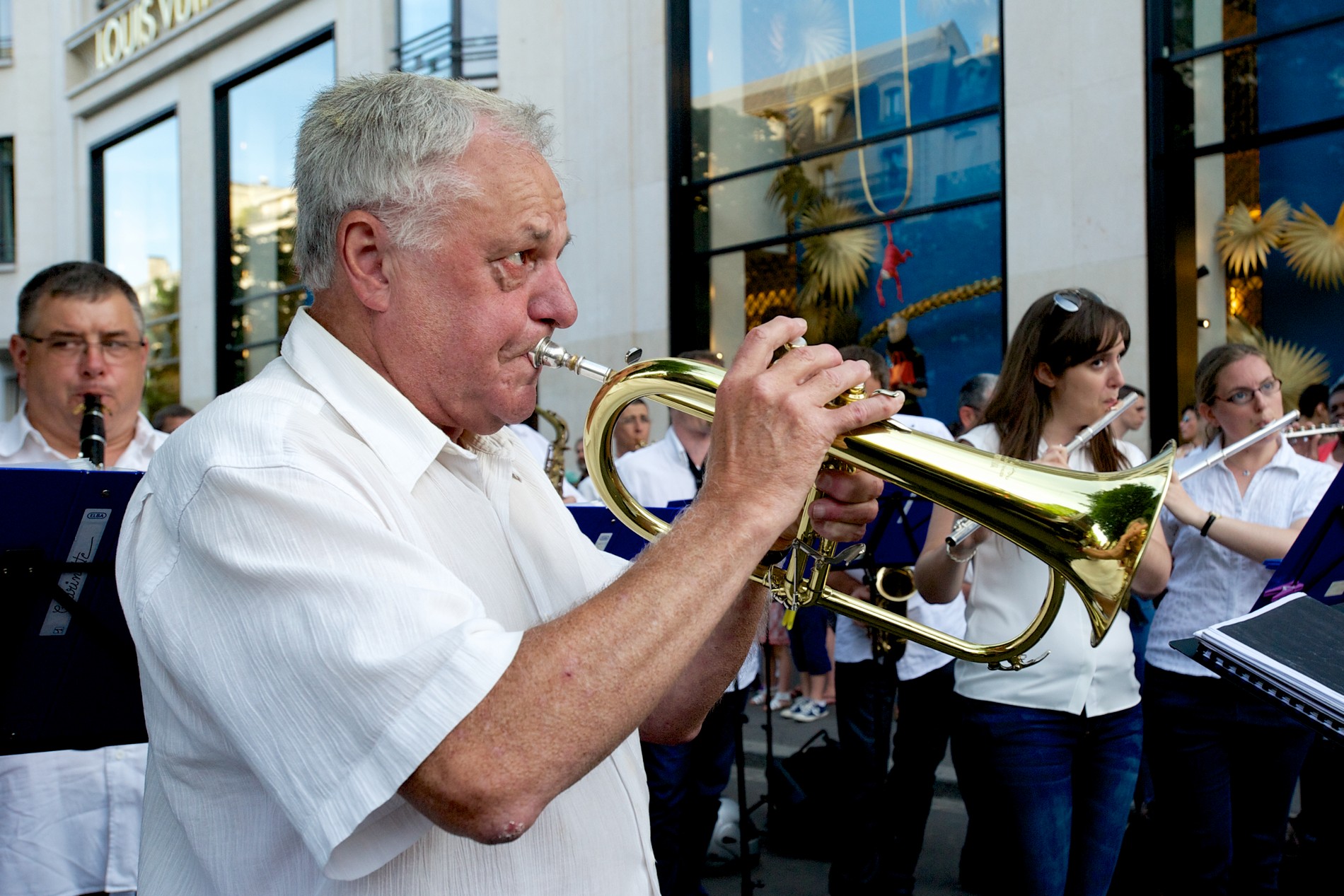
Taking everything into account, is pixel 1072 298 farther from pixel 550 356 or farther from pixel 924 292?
pixel 924 292

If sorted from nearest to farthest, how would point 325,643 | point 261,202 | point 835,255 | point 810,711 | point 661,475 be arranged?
point 325,643
point 661,475
point 810,711
point 835,255
point 261,202

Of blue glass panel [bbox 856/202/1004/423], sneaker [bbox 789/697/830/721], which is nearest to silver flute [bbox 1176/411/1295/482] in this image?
blue glass panel [bbox 856/202/1004/423]

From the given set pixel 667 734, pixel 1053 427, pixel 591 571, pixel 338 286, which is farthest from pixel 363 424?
pixel 1053 427

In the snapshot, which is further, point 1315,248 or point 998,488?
point 1315,248

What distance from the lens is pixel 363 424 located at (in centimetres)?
138

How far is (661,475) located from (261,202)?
1100 centimetres

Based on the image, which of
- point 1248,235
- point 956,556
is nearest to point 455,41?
point 1248,235

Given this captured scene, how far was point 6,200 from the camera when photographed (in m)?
17.7

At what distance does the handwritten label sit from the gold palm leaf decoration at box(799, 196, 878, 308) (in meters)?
6.98

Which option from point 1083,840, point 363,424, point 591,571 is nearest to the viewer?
point 363,424

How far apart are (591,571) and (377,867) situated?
0.65 m

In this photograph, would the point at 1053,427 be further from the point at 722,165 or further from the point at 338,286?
the point at 722,165

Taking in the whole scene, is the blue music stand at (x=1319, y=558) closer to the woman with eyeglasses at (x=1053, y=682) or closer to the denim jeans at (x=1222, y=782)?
the woman with eyeglasses at (x=1053, y=682)

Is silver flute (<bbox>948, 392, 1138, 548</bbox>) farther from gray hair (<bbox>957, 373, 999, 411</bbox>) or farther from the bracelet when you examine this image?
gray hair (<bbox>957, 373, 999, 411</bbox>)
